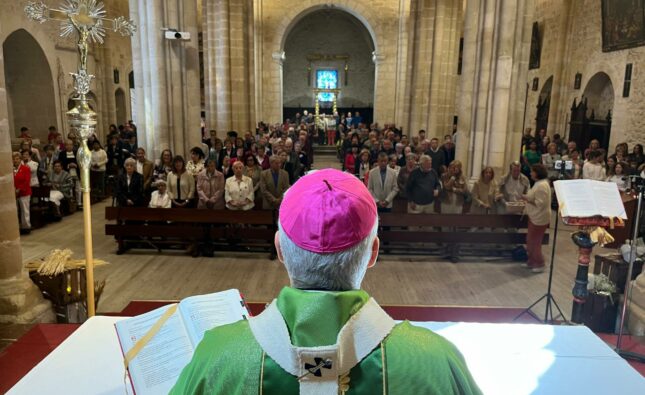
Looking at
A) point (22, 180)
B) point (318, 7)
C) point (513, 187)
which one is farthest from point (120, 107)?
point (513, 187)

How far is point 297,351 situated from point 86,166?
119 inches

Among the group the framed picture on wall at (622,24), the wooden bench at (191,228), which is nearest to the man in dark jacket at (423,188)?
the wooden bench at (191,228)

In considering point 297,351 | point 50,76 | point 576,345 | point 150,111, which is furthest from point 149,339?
point 50,76

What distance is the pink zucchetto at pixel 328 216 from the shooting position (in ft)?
4.05

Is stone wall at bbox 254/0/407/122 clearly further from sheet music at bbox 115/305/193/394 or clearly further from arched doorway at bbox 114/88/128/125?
sheet music at bbox 115/305/193/394

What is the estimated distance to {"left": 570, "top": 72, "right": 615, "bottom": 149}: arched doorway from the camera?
15789 mm

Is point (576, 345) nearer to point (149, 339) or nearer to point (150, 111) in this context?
point (149, 339)

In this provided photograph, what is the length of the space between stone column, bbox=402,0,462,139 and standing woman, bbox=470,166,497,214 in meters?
7.40

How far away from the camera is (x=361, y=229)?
1.26 m

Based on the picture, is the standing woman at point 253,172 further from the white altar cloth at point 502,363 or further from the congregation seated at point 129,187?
the white altar cloth at point 502,363

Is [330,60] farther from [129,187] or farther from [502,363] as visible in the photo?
[502,363]

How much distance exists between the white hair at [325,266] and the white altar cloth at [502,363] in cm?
172

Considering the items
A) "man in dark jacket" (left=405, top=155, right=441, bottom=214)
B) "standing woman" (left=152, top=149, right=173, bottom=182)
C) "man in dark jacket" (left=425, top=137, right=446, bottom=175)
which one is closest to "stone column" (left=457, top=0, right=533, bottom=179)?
"man in dark jacket" (left=425, top=137, right=446, bottom=175)

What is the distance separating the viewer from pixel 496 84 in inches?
378
